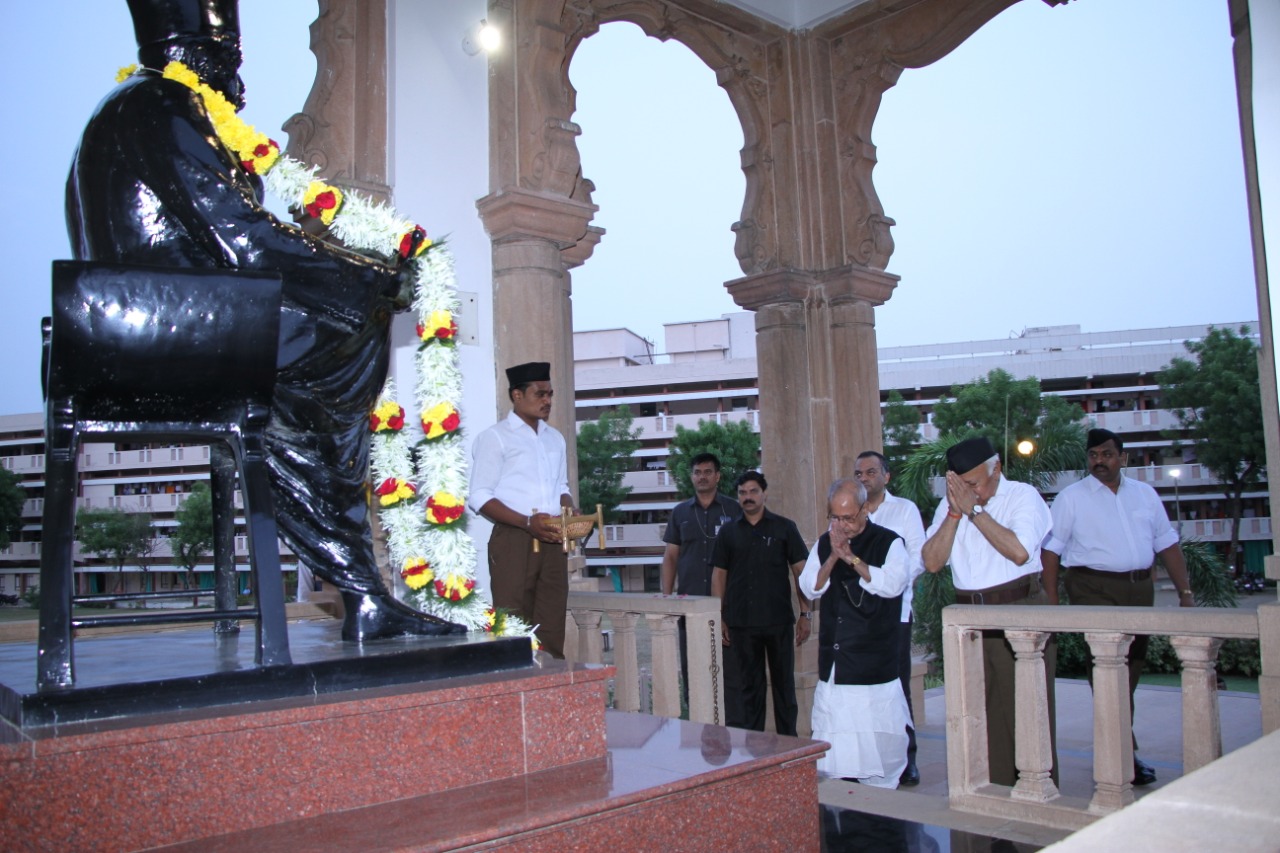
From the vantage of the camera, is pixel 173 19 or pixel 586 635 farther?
pixel 586 635

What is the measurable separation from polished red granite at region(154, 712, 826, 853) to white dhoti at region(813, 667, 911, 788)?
195 centimetres

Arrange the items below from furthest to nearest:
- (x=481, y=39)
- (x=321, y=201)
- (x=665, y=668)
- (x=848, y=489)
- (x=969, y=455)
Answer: (x=481, y=39) → (x=665, y=668) → (x=848, y=489) → (x=969, y=455) → (x=321, y=201)

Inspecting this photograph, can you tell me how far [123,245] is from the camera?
3.03 m

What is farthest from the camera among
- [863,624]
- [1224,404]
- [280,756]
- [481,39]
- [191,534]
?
[191,534]

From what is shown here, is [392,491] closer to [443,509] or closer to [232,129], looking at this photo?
[443,509]

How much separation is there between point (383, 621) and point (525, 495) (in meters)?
2.03

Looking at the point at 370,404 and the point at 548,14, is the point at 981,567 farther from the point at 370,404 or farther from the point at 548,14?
the point at 548,14

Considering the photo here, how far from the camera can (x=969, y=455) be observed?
5.03 metres

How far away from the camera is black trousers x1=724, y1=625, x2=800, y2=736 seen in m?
6.80

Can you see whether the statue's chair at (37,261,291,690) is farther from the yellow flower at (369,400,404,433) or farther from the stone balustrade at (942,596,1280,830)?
the stone balustrade at (942,596,1280,830)

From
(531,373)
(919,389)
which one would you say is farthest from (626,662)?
(919,389)

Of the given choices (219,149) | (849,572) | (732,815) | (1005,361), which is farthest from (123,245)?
(1005,361)

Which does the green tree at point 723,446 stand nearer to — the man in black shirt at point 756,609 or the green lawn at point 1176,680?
the green lawn at point 1176,680

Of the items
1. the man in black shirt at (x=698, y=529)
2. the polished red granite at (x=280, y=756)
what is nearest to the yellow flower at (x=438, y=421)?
the polished red granite at (x=280, y=756)
